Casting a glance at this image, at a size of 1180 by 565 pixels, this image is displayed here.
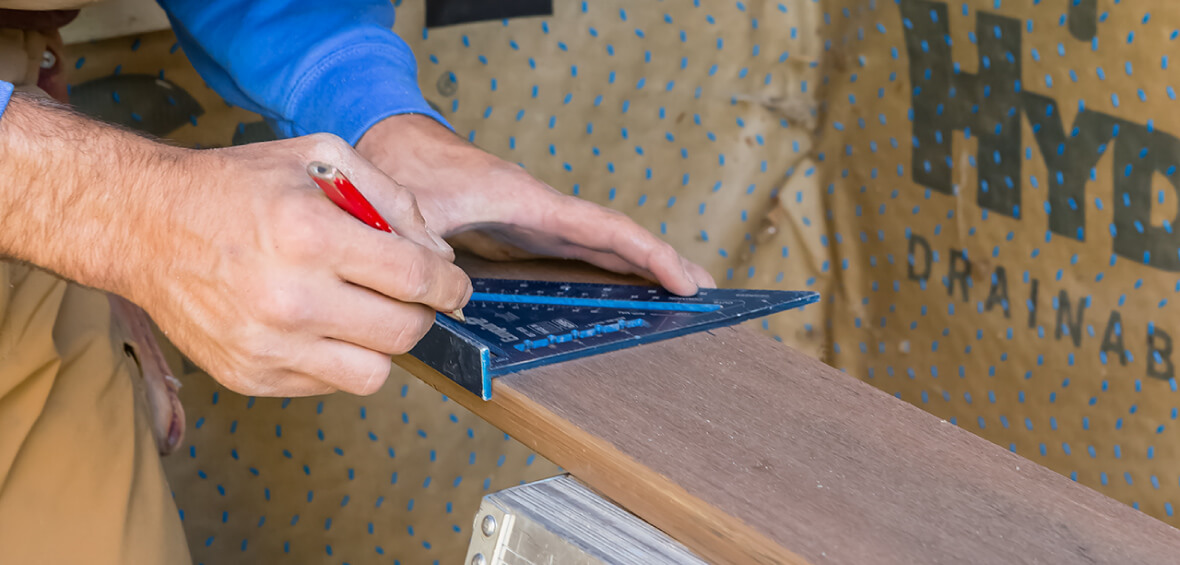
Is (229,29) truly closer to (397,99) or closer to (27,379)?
(397,99)

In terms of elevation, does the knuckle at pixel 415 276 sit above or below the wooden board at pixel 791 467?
above

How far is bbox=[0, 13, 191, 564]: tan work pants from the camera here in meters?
0.95

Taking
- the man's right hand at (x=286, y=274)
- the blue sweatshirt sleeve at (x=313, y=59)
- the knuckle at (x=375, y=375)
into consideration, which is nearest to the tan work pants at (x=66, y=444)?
the blue sweatshirt sleeve at (x=313, y=59)

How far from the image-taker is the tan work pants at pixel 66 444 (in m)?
0.95

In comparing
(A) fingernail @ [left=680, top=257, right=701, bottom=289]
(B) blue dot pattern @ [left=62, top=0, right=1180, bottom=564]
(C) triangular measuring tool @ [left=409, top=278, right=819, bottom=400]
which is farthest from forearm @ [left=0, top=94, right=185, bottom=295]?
(B) blue dot pattern @ [left=62, top=0, right=1180, bottom=564]

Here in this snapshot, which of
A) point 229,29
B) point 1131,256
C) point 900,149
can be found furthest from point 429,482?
point 1131,256

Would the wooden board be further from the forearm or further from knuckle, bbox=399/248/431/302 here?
the forearm

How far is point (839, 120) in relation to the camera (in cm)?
204

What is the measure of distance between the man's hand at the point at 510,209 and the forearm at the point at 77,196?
0.33 m

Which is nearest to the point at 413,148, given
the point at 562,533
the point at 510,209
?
the point at 510,209

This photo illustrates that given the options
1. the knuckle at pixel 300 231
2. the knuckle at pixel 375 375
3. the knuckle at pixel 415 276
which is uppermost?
the knuckle at pixel 300 231

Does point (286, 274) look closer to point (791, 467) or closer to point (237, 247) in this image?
point (237, 247)

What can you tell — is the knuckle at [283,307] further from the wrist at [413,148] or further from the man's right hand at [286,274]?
the wrist at [413,148]

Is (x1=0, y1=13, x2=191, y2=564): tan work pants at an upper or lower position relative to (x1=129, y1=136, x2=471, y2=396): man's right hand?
lower
